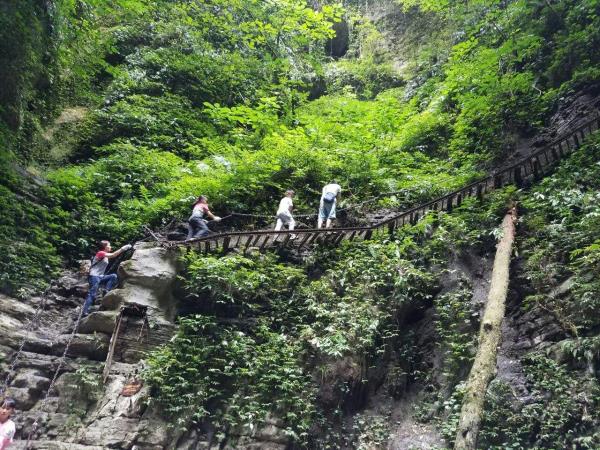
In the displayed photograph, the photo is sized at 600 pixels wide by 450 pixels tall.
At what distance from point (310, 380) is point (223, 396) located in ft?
5.02

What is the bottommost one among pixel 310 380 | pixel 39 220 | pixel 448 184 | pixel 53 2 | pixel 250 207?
pixel 310 380

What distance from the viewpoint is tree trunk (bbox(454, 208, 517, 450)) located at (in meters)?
6.06

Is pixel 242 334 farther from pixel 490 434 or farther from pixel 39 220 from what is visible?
pixel 39 220

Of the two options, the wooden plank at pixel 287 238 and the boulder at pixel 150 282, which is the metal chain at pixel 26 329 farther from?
the wooden plank at pixel 287 238

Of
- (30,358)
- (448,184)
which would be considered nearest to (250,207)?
(448,184)

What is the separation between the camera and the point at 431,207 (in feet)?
34.2

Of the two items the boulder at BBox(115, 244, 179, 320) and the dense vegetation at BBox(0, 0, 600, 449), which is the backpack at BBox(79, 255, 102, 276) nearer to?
the dense vegetation at BBox(0, 0, 600, 449)

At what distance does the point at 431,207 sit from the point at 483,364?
4590mm

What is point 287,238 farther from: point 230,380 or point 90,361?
point 90,361

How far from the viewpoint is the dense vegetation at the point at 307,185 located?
7.72 metres

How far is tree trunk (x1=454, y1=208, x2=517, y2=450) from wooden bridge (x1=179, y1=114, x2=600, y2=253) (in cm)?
270

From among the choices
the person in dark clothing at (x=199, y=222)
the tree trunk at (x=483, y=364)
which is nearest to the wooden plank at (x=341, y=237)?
the person in dark clothing at (x=199, y=222)

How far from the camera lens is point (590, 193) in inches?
334

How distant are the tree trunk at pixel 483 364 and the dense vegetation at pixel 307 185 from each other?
777 mm
